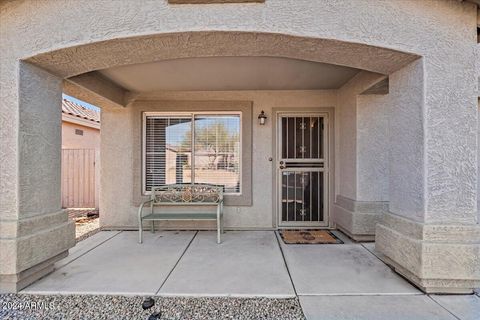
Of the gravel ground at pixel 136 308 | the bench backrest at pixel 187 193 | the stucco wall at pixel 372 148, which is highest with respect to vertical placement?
the stucco wall at pixel 372 148

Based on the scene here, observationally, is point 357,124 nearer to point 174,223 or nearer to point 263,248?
point 263,248

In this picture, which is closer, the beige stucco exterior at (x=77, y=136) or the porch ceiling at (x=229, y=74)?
the porch ceiling at (x=229, y=74)

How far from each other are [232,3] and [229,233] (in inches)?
154

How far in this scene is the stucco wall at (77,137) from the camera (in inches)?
340

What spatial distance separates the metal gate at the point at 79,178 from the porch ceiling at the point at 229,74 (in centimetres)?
415

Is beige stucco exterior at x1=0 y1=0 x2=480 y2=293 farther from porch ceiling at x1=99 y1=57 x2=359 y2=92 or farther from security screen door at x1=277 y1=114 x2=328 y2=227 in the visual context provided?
security screen door at x1=277 y1=114 x2=328 y2=227

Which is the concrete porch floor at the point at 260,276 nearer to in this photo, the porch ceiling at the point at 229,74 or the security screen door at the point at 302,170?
the security screen door at the point at 302,170

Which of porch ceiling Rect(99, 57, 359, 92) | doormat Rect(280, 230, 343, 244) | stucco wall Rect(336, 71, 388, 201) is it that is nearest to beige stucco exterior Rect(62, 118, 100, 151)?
porch ceiling Rect(99, 57, 359, 92)

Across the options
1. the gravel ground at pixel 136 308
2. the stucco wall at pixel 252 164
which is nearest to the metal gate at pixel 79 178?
the stucco wall at pixel 252 164

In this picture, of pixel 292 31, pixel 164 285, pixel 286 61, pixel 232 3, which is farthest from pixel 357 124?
pixel 164 285

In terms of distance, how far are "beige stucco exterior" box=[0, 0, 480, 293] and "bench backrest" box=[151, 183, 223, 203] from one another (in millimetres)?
2216

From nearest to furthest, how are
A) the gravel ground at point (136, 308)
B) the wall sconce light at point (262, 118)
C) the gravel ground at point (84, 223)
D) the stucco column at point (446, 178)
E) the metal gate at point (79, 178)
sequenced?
the gravel ground at point (136, 308), the stucco column at point (446, 178), the gravel ground at point (84, 223), the wall sconce light at point (262, 118), the metal gate at point (79, 178)

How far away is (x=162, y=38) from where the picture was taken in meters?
2.89

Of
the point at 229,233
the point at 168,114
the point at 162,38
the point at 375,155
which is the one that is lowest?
the point at 229,233
